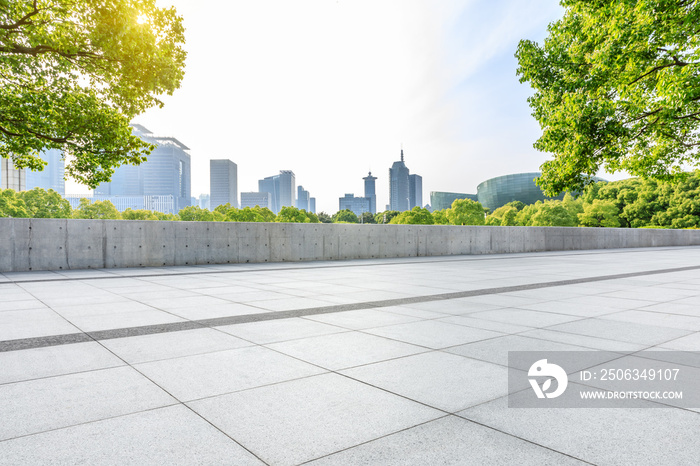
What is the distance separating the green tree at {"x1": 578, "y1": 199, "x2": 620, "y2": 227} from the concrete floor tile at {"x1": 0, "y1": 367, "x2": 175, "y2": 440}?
83.4 metres

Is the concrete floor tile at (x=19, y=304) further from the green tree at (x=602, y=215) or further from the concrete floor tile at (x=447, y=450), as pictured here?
the green tree at (x=602, y=215)

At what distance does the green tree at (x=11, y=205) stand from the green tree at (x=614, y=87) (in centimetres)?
6416

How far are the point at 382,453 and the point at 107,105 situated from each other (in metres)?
16.5

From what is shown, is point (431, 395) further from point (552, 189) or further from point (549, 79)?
point (549, 79)

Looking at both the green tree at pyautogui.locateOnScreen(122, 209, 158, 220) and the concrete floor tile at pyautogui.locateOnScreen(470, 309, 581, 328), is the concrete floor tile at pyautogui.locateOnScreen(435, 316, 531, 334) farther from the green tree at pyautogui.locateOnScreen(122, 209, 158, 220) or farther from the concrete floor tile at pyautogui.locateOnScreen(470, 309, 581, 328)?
the green tree at pyautogui.locateOnScreen(122, 209, 158, 220)

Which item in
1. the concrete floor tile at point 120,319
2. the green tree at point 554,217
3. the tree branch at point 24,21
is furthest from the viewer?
the green tree at point 554,217

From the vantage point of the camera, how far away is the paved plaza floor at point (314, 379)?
2.49 meters

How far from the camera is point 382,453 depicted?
2.44m

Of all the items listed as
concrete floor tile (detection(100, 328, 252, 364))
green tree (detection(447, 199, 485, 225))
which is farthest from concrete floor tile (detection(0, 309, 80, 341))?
green tree (detection(447, 199, 485, 225))

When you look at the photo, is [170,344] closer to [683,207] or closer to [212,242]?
[212,242]

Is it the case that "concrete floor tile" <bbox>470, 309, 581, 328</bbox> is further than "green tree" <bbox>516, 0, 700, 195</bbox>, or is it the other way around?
"green tree" <bbox>516, 0, 700, 195</bbox>

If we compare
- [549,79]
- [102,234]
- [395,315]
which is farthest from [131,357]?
[549,79]

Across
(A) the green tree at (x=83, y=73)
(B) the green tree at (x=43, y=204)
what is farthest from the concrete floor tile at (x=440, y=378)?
(B) the green tree at (x=43, y=204)

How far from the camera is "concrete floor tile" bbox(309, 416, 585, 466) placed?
2.35 m
